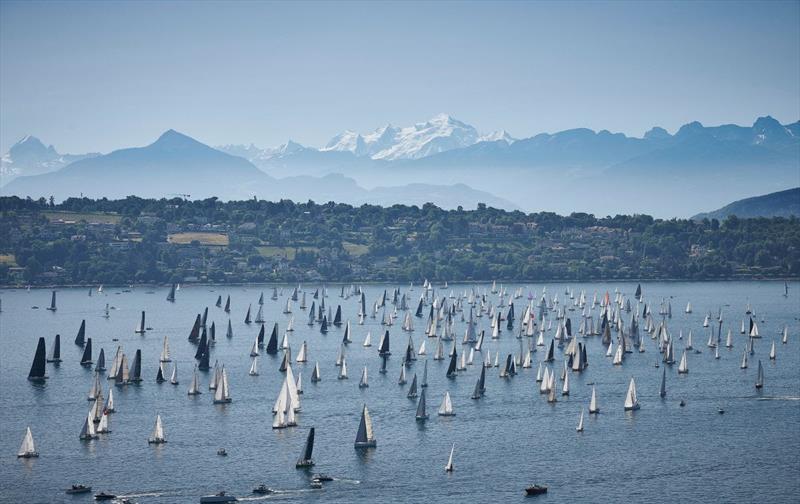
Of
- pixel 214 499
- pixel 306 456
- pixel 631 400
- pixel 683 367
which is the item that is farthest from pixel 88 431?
pixel 683 367

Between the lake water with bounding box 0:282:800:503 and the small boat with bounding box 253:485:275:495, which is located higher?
the lake water with bounding box 0:282:800:503

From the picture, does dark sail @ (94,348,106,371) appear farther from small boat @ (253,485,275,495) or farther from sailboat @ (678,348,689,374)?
sailboat @ (678,348,689,374)

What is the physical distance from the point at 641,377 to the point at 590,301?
8541cm

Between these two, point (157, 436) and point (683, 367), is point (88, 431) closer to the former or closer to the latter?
point (157, 436)

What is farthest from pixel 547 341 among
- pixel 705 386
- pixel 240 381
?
pixel 240 381

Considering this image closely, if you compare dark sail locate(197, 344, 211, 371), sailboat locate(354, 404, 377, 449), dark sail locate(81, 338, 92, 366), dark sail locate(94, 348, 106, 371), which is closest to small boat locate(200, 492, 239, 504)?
sailboat locate(354, 404, 377, 449)

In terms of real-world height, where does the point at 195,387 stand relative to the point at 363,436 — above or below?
above

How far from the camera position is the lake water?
2842 inches

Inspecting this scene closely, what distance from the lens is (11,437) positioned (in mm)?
84500

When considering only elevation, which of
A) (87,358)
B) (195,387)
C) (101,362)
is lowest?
(195,387)

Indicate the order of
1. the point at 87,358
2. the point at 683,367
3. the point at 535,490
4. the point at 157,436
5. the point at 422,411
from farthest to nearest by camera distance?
the point at 87,358 < the point at 683,367 < the point at 422,411 < the point at 157,436 < the point at 535,490

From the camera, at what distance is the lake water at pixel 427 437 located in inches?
2842

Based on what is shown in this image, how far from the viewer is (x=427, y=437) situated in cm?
8450

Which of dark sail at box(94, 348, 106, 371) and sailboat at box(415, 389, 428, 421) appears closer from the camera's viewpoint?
sailboat at box(415, 389, 428, 421)
